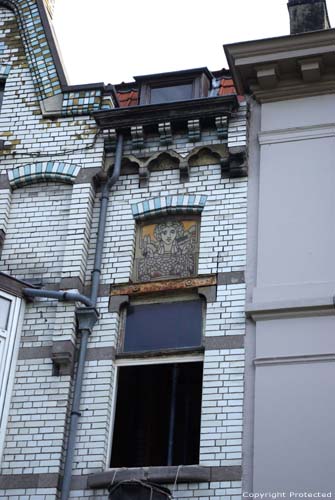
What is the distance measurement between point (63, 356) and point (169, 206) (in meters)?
3.07

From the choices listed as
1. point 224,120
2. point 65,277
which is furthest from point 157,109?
point 65,277

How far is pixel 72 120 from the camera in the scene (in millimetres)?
17719

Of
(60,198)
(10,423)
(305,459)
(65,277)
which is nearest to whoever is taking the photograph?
(305,459)

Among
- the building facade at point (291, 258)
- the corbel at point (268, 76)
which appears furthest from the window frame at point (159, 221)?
the corbel at point (268, 76)

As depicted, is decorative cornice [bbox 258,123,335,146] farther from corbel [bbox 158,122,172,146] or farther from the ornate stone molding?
Answer: corbel [bbox 158,122,172,146]

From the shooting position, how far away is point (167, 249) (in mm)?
16328

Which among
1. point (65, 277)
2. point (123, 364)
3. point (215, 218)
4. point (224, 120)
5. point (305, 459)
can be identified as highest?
point (224, 120)

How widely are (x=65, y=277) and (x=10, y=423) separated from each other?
2.41 meters

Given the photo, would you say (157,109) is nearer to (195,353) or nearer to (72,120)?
(72,120)

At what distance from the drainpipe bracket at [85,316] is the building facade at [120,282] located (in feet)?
0.10

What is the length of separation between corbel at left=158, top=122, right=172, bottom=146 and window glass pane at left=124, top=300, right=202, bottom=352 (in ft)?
9.55

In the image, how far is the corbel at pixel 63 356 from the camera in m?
15.1

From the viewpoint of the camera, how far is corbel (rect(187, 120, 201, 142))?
16.9 meters

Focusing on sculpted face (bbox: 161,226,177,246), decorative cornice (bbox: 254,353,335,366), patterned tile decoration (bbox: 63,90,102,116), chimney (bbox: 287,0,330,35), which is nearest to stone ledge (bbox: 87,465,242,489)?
decorative cornice (bbox: 254,353,335,366)
